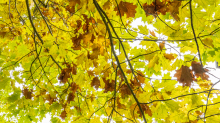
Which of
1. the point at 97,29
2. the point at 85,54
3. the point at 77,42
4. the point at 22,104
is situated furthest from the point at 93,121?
the point at 22,104

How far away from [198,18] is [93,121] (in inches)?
46.5

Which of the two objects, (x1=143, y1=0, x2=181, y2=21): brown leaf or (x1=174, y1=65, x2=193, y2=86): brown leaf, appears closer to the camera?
(x1=174, y1=65, x2=193, y2=86): brown leaf

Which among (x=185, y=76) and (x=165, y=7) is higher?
(x=165, y=7)

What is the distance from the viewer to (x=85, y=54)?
1.27 metres

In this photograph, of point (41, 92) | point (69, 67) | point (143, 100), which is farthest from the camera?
point (41, 92)

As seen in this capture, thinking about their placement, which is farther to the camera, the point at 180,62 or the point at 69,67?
the point at 69,67

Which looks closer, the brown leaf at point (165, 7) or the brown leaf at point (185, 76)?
the brown leaf at point (185, 76)

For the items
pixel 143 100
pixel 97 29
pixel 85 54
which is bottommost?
pixel 143 100

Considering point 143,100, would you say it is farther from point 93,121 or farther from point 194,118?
point 194,118

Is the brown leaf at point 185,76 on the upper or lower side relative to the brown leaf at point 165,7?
lower

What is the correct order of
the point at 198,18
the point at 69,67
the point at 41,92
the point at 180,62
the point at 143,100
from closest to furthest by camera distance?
the point at 198,18 < the point at 143,100 < the point at 180,62 < the point at 69,67 < the point at 41,92

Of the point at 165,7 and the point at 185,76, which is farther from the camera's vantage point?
the point at 165,7

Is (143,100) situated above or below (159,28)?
below

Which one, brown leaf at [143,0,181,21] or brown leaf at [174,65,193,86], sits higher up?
brown leaf at [143,0,181,21]
